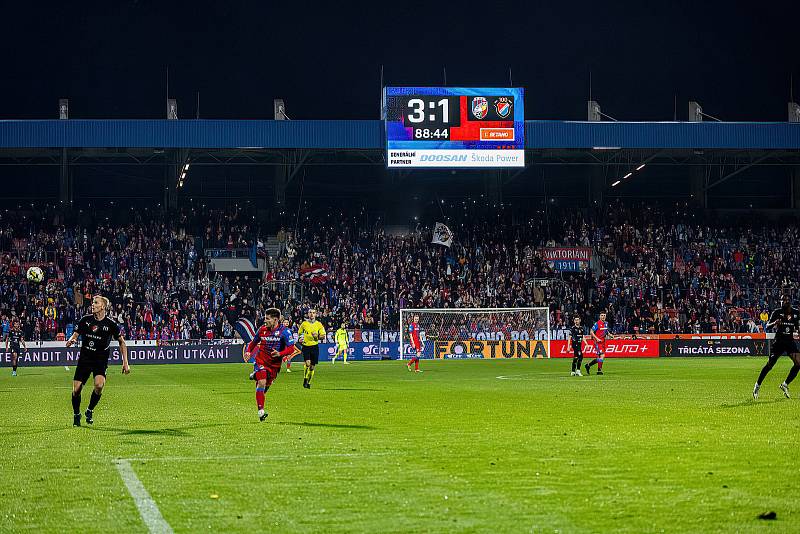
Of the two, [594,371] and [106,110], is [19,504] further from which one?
[106,110]

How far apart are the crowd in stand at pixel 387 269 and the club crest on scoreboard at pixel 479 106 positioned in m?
10.2

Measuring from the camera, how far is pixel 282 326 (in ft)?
61.7

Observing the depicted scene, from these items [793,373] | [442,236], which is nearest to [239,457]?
[793,373]

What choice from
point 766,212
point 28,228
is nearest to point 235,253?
point 28,228

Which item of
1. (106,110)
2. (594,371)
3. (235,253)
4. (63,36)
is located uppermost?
(63,36)

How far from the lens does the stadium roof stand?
58.4 meters

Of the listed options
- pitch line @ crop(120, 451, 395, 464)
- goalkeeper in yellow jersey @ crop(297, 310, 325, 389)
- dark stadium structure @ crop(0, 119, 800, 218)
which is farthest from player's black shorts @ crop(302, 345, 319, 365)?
dark stadium structure @ crop(0, 119, 800, 218)

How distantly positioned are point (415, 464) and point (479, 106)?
44843mm

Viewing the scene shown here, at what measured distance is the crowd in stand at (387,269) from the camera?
5628cm

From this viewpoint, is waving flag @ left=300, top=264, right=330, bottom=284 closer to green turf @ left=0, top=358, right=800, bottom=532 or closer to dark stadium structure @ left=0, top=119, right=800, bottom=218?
dark stadium structure @ left=0, top=119, right=800, bottom=218

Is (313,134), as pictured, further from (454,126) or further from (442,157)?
(454,126)

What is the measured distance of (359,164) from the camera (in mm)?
63781

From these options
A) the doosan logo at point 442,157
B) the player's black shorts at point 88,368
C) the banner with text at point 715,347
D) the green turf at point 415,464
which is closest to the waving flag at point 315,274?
the doosan logo at point 442,157

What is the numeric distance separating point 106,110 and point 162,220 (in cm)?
1007
